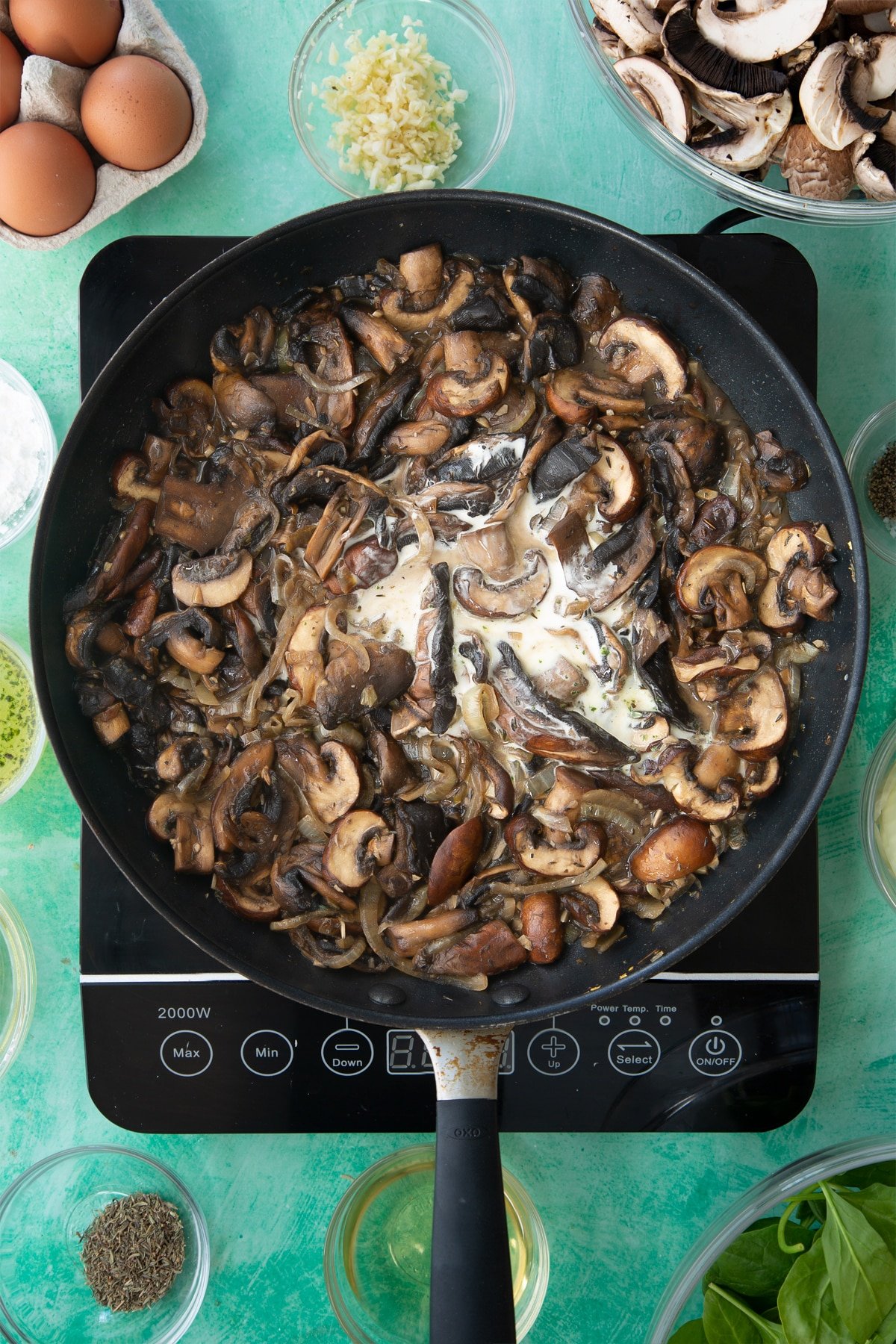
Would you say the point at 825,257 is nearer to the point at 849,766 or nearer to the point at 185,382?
the point at 849,766

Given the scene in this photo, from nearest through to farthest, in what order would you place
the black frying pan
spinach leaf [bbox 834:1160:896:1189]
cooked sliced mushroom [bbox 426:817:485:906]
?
the black frying pan
cooked sliced mushroom [bbox 426:817:485:906]
spinach leaf [bbox 834:1160:896:1189]

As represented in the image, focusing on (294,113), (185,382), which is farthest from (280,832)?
(294,113)

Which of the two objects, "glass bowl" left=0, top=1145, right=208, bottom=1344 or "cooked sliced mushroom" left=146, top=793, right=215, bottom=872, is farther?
"glass bowl" left=0, top=1145, right=208, bottom=1344

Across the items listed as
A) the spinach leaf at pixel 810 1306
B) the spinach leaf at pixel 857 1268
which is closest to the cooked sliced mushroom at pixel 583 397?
the spinach leaf at pixel 857 1268

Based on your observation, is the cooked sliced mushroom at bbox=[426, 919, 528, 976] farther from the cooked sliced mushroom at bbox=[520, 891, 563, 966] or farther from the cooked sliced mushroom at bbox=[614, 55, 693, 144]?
the cooked sliced mushroom at bbox=[614, 55, 693, 144]

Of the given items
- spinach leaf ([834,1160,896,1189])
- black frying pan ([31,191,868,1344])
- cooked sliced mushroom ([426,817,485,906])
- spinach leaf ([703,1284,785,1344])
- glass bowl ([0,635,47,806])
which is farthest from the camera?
glass bowl ([0,635,47,806])

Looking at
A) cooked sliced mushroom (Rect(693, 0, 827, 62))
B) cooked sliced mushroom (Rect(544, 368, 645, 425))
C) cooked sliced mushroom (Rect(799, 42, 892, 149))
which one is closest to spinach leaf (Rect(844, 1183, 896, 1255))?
cooked sliced mushroom (Rect(544, 368, 645, 425))
